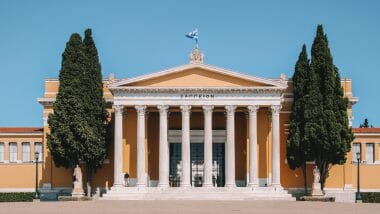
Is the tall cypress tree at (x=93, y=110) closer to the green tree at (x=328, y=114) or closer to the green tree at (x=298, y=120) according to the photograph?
the green tree at (x=298, y=120)

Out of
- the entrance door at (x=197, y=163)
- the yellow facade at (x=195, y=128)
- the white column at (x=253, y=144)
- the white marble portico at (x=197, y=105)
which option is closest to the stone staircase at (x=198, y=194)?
the white marble portico at (x=197, y=105)

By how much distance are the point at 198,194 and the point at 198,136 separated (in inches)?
354

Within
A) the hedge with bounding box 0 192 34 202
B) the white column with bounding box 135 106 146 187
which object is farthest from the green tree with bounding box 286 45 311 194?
the hedge with bounding box 0 192 34 202

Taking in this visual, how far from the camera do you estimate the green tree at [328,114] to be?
66875 millimetres

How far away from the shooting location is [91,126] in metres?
67.9

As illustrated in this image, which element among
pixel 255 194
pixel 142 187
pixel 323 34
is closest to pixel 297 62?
pixel 323 34

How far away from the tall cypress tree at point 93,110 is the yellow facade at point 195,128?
2.66 m

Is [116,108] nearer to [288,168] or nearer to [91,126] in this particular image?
[91,126]

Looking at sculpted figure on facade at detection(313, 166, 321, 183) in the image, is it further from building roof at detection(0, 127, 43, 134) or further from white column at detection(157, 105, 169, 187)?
building roof at detection(0, 127, 43, 134)

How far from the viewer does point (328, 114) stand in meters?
67.2

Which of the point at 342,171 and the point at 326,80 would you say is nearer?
the point at 326,80

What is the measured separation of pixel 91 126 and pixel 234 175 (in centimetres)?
1300

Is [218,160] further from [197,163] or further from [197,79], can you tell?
[197,79]

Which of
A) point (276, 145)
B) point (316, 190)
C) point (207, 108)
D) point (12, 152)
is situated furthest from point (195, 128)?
point (12, 152)
